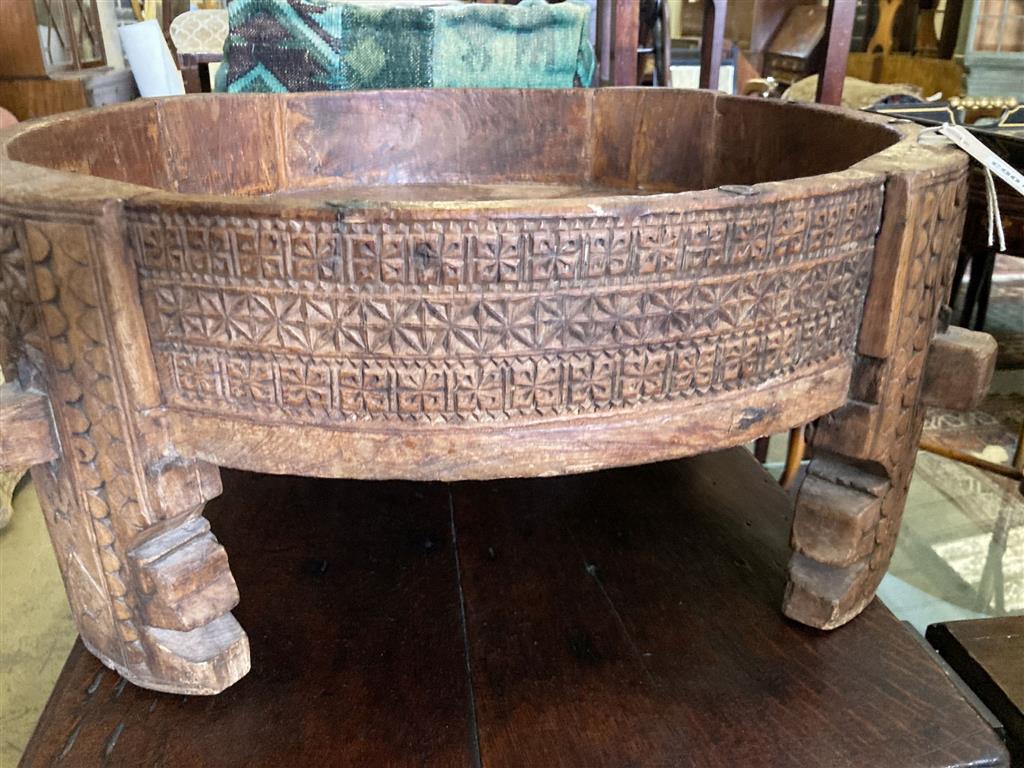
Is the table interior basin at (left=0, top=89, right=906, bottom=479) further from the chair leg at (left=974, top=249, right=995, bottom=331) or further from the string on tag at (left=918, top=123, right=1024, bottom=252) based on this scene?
the chair leg at (left=974, top=249, right=995, bottom=331)

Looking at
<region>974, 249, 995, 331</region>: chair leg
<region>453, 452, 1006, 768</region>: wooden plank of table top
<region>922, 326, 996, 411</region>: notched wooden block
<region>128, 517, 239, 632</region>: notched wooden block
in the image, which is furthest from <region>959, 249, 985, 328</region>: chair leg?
<region>128, 517, 239, 632</region>: notched wooden block

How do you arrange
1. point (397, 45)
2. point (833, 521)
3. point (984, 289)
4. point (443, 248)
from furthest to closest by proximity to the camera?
point (984, 289) → point (397, 45) → point (833, 521) → point (443, 248)

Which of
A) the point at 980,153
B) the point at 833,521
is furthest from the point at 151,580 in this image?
the point at 980,153

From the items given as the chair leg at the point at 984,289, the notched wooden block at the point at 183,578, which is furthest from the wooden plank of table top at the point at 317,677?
the chair leg at the point at 984,289

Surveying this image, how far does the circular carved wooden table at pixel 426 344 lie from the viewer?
0.66m

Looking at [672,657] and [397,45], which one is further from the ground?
[397,45]

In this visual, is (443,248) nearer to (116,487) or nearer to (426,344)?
(426,344)

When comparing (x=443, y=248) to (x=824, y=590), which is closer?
(x=443, y=248)

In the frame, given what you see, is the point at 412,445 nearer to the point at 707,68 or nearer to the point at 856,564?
the point at 856,564

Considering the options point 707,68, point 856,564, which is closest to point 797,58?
point 707,68

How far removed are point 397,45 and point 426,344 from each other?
3.65 ft

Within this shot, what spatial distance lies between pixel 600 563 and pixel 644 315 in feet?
1.57

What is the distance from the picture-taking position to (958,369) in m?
0.88

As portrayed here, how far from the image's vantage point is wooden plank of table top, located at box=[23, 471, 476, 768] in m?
0.80
